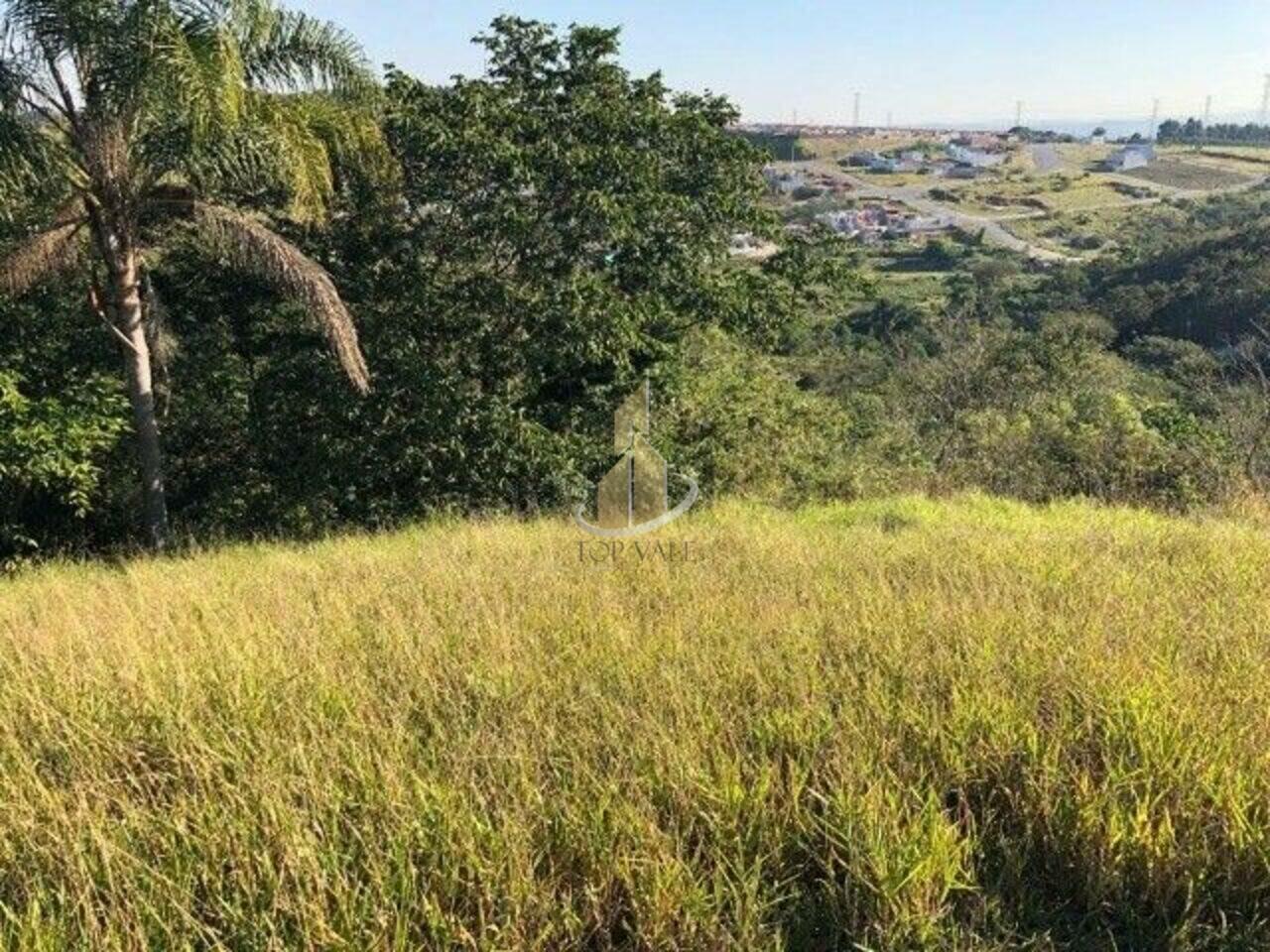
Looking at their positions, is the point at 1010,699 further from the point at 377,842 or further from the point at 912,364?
the point at 912,364

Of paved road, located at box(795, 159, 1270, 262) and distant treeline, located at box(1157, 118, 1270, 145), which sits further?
distant treeline, located at box(1157, 118, 1270, 145)

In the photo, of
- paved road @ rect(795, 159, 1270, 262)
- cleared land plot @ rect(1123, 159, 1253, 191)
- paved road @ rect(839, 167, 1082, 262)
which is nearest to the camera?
paved road @ rect(839, 167, 1082, 262)

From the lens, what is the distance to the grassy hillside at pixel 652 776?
Result: 2160 millimetres

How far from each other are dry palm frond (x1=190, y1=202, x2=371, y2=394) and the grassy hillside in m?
4.95

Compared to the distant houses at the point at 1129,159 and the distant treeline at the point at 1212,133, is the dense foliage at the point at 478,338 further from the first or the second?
the distant treeline at the point at 1212,133

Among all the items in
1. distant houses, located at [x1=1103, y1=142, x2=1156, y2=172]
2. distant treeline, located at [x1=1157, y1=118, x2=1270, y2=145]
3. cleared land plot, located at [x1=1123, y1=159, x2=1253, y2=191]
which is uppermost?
distant treeline, located at [x1=1157, y1=118, x2=1270, y2=145]

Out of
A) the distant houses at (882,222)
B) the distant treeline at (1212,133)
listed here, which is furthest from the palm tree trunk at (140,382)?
the distant treeline at (1212,133)

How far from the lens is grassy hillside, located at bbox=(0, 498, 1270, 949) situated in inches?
85.0

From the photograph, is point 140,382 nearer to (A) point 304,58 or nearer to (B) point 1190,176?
(A) point 304,58

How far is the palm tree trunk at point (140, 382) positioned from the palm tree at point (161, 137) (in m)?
0.02

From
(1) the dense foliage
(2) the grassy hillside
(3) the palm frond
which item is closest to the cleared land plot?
(1) the dense foliage

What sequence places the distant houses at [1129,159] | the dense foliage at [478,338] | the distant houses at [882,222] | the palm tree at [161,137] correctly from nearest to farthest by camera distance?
the palm tree at [161,137] < the dense foliage at [478,338] < the distant houses at [882,222] < the distant houses at [1129,159]

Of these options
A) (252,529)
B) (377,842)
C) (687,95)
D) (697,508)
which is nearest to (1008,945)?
(377,842)

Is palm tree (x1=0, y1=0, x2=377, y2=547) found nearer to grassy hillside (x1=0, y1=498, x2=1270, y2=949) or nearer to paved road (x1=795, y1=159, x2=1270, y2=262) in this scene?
grassy hillside (x1=0, y1=498, x2=1270, y2=949)
